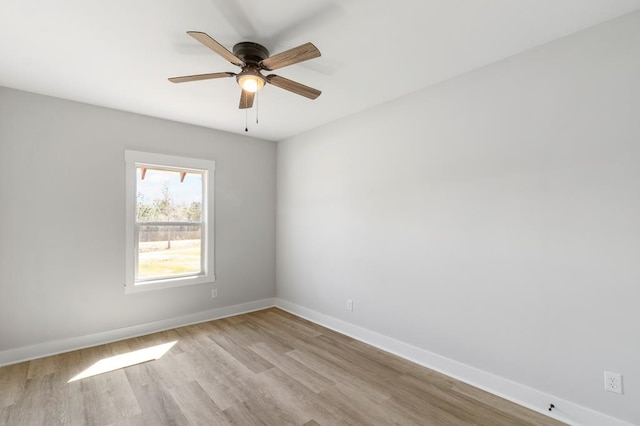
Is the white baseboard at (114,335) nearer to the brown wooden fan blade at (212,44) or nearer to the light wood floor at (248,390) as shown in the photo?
the light wood floor at (248,390)

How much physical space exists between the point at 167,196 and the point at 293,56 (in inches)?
113

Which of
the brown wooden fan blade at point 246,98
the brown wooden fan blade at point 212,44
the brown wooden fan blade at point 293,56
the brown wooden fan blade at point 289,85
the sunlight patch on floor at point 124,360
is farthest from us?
the sunlight patch on floor at point 124,360

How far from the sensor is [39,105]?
3135mm

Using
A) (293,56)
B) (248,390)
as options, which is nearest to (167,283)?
(248,390)

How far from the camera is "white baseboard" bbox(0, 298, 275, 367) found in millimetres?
3006

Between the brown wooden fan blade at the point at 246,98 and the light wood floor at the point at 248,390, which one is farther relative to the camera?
the brown wooden fan blade at the point at 246,98

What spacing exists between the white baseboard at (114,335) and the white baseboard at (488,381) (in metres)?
1.54

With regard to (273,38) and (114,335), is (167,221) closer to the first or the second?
(114,335)

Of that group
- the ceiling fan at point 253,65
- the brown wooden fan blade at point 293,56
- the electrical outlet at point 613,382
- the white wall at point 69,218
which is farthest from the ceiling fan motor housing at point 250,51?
the electrical outlet at point 613,382

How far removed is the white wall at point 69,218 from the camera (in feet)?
9.84

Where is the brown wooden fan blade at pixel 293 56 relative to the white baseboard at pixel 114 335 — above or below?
above

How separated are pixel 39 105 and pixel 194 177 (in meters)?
1.71

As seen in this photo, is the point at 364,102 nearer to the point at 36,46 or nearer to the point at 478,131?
the point at 478,131

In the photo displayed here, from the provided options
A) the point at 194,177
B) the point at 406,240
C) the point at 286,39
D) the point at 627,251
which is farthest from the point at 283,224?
the point at 627,251
